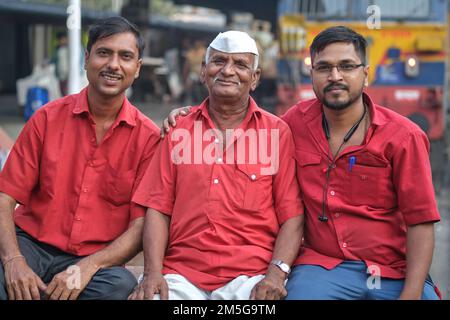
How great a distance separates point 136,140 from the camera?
3.61m

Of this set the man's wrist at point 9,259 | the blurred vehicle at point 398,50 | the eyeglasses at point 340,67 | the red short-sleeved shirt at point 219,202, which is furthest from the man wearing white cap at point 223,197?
the blurred vehicle at point 398,50

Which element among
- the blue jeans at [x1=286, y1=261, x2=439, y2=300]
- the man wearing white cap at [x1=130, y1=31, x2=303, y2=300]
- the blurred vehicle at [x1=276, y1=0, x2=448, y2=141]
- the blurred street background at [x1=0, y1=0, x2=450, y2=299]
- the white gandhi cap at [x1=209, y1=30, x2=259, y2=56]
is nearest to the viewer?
the blue jeans at [x1=286, y1=261, x2=439, y2=300]

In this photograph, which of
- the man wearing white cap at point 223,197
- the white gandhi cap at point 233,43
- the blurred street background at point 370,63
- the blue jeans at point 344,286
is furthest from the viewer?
the blurred street background at point 370,63

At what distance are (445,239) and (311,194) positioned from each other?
3792 mm

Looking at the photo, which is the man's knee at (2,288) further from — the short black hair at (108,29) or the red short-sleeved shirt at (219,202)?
the short black hair at (108,29)

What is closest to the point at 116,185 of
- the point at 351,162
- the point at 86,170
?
the point at 86,170

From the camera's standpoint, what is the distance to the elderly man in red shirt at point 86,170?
11.5 ft

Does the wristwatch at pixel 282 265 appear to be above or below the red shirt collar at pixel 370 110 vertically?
below

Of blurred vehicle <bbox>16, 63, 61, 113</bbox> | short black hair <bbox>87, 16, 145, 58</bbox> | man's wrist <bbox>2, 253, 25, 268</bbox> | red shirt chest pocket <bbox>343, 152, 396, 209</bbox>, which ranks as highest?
short black hair <bbox>87, 16, 145, 58</bbox>

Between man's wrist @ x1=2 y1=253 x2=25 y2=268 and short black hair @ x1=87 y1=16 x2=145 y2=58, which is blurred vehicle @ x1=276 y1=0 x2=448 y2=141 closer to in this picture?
short black hair @ x1=87 y1=16 x2=145 y2=58

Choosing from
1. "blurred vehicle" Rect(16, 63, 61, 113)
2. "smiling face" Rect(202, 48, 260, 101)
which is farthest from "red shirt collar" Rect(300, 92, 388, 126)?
"blurred vehicle" Rect(16, 63, 61, 113)

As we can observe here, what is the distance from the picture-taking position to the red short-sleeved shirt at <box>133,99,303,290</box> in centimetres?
329

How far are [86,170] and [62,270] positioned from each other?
19.4 inches

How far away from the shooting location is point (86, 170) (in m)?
3.53
